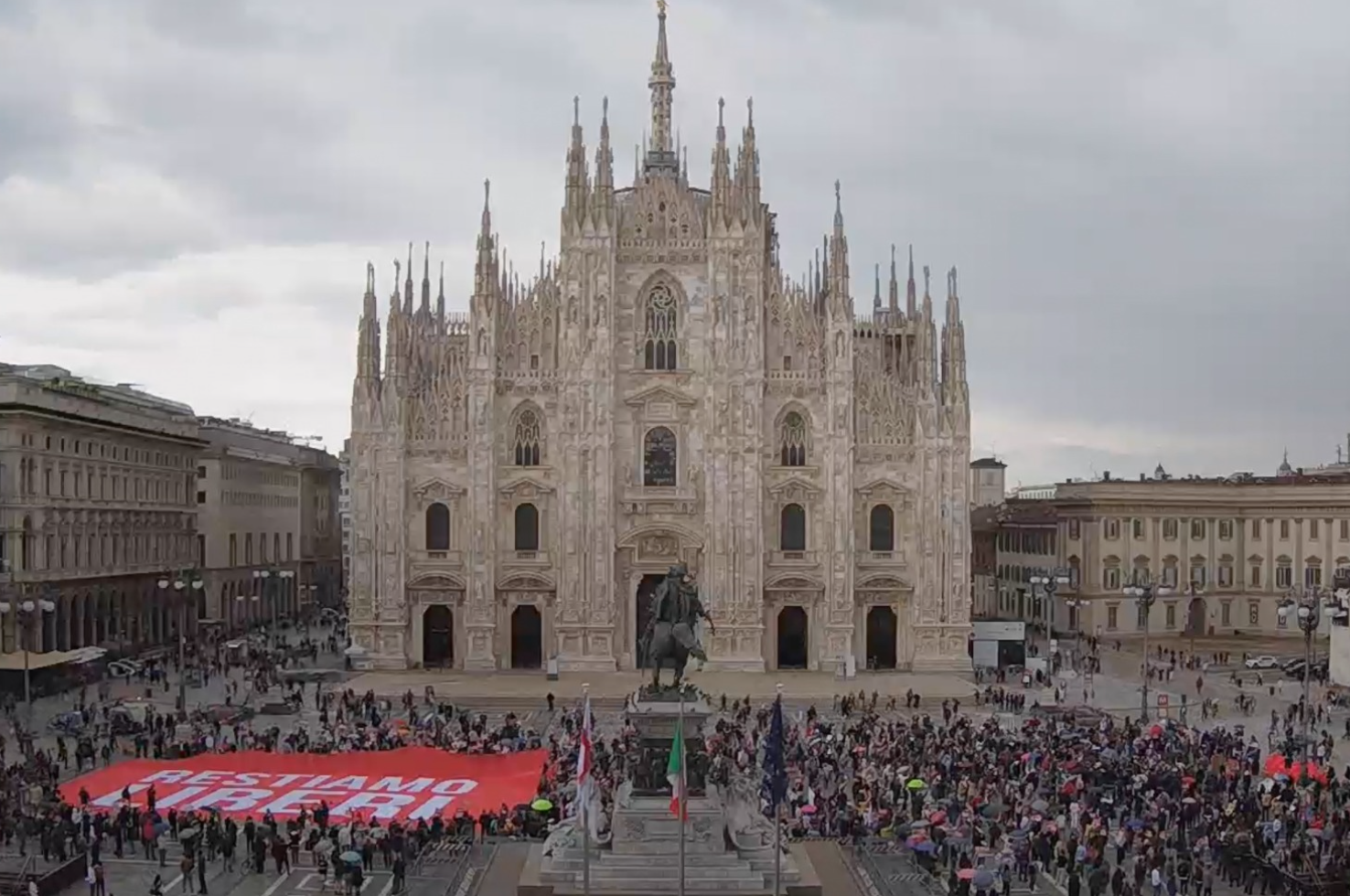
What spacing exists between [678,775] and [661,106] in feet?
199

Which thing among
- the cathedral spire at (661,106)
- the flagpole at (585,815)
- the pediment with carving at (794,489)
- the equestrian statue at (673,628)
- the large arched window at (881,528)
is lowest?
the flagpole at (585,815)

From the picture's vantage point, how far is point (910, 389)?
72875 millimetres

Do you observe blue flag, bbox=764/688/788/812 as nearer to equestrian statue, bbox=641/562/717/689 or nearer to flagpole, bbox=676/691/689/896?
flagpole, bbox=676/691/689/896

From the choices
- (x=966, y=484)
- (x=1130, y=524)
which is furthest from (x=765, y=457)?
(x=1130, y=524)

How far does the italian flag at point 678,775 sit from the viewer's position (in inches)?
1109

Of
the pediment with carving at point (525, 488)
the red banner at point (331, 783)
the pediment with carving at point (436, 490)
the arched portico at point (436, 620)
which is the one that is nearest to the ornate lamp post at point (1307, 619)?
the red banner at point (331, 783)

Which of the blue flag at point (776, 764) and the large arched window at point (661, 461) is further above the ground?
the large arched window at point (661, 461)

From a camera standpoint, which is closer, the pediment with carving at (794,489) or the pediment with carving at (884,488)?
the pediment with carving at (794,489)

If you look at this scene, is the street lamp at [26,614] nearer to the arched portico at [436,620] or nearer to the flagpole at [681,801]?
the arched portico at [436,620]

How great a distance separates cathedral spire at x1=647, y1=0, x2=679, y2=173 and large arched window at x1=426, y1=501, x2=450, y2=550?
22.3m

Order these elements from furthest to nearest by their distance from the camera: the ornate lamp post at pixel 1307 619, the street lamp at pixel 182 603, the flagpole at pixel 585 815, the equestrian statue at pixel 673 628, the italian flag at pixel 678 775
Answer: the street lamp at pixel 182 603 < the ornate lamp post at pixel 1307 619 < the equestrian statue at pixel 673 628 < the italian flag at pixel 678 775 < the flagpole at pixel 585 815

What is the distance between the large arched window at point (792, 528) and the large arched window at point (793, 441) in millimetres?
1992

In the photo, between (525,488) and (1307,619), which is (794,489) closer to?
(525,488)

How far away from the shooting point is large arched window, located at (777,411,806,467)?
2852 inches
